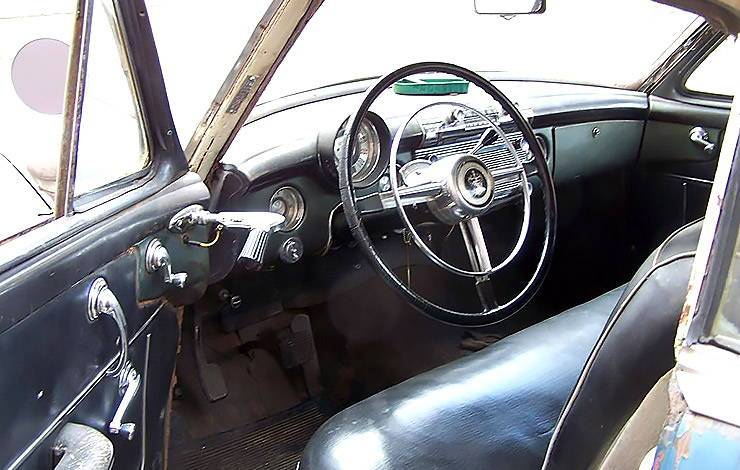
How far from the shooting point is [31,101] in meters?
1.11

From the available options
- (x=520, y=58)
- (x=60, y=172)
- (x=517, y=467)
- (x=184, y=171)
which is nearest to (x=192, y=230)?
(x=184, y=171)

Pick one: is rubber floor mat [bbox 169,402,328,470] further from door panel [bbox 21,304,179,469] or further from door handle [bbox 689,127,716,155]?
door handle [bbox 689,127,716,155]

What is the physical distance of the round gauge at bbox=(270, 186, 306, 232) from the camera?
2.09m

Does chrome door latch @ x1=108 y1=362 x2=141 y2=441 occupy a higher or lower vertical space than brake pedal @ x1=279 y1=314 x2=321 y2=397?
higher

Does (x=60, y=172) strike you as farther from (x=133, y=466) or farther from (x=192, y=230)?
(x=133, y=466)

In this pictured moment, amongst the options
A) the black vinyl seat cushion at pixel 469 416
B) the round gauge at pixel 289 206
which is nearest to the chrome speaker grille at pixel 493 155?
the round gauge at pixel 289 206

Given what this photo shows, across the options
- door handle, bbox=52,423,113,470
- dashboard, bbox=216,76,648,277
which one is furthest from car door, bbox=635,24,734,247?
door handle, bbox=52,423,113,470

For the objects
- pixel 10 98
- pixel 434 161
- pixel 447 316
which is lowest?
pixel 447 316

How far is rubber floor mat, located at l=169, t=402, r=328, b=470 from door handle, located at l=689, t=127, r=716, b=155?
1.64 metres

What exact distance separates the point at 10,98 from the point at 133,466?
66 centimetres

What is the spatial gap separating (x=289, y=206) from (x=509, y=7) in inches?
30.4

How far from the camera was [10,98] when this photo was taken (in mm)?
1067

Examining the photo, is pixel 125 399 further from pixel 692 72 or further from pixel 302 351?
pixel 692 72

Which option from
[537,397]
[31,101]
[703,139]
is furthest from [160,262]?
[703,139]
